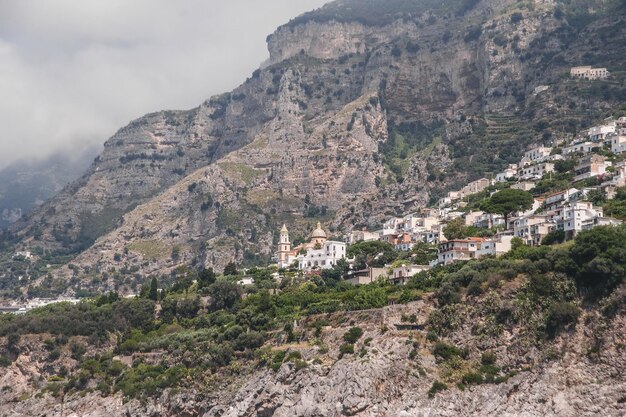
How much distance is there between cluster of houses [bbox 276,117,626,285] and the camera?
98875mm

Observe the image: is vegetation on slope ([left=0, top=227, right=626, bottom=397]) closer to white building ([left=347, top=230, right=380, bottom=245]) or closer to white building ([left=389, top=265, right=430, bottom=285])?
white building ([left=389, top=265, right=430, bottom=285])

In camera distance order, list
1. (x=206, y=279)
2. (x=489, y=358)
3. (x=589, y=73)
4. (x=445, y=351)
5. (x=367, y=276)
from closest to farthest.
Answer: (x=489, y=358)
(x=445, y=351)
(x=367, y=276)
(x=206, y=279)
(x=589, y=73)

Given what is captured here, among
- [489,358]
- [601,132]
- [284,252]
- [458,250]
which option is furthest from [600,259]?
[284,252]

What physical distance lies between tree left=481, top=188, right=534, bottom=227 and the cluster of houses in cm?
78

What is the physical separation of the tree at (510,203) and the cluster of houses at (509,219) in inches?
30.7

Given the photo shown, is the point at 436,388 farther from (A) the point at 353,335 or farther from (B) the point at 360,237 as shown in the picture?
(B) the point at 360,237

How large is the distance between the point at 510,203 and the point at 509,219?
205 centimetres

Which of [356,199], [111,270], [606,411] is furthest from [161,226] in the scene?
[606,411]

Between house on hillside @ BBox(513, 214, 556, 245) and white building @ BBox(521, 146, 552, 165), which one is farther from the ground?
white building @ BBox(521, 146, 552, 165)

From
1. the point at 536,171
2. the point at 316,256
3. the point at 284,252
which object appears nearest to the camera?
the point at 316,256

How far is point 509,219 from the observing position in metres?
111

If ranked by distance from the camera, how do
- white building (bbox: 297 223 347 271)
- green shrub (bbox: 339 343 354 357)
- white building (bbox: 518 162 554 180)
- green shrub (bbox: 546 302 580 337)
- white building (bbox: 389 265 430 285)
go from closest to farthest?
green shrub (bbox: 546 302 580 337), green shrub (bbox: 339 343 354 357), white building (bbox: 389 265 430 285), white building (bbox: 297 223 347 271), white building (bbox: 518 162 554 180)

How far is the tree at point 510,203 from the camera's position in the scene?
112 metres

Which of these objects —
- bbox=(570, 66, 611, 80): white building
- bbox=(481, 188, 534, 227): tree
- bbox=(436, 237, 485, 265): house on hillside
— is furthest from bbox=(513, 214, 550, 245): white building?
bbox=(570, 66, 611, 80): white building
